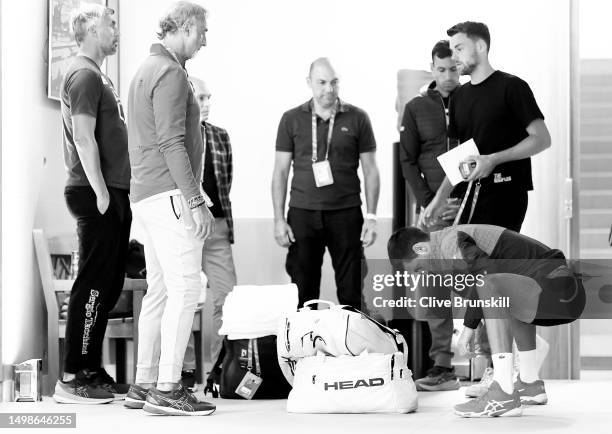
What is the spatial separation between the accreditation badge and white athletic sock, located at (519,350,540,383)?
144cm

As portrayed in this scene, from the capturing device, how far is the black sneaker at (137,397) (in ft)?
12.6

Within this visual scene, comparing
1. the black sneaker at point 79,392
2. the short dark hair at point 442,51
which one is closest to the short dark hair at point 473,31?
the short dark hair at point 442,51

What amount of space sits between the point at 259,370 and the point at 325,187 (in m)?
0.97

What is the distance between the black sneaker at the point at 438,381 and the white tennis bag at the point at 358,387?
0.87 meters

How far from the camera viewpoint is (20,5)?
4.71m

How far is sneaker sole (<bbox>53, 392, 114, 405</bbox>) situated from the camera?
4078mm

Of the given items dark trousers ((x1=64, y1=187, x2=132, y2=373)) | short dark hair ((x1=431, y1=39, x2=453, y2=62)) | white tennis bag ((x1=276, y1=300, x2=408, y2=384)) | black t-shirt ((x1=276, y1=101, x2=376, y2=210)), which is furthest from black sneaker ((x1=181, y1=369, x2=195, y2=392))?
short dark hair ((x1=431, y1=39, x2=453, y2=62))

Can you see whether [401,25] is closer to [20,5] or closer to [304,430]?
[20,5]

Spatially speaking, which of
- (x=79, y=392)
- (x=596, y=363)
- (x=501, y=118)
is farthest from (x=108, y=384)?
(x=596, y=363)

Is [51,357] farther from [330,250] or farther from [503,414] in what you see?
[503,414]

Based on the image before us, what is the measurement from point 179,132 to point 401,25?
7.88 ft

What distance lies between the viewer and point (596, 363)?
214 inches

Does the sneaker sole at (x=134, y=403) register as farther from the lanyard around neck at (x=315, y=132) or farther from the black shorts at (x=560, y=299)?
the lanyard around neck at (x=315, y=132)

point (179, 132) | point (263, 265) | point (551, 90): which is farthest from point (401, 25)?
point (179, 132)
